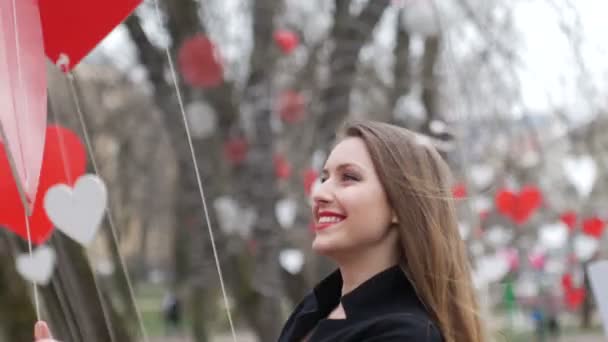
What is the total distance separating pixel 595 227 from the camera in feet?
37.7

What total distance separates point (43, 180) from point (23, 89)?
93 cm

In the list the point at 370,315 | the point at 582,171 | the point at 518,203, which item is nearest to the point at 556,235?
the point at 582,171

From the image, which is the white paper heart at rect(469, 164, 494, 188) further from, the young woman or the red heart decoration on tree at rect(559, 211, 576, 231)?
the young woman

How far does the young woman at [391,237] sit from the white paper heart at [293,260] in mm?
6108

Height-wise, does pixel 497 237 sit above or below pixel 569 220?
below

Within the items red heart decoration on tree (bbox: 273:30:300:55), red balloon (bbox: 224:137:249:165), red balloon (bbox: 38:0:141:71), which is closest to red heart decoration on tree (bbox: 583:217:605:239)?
red heart decoration on tree (bbox: 273:30:300:55)

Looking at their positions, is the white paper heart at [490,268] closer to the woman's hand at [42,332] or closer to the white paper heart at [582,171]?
the white paper heart at [582,171]

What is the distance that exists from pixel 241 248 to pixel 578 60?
265 centimetres

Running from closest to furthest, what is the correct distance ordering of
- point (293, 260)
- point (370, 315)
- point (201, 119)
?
point (370, 315) → point (201, 119) → point (293, 260)

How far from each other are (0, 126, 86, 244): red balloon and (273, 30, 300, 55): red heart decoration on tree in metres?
4.50

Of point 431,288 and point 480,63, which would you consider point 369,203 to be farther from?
point 480,63

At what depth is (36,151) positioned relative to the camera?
2607 mm

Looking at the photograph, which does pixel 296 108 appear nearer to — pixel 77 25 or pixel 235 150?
pixel 235 150

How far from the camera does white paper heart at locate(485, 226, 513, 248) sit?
43.8ft
